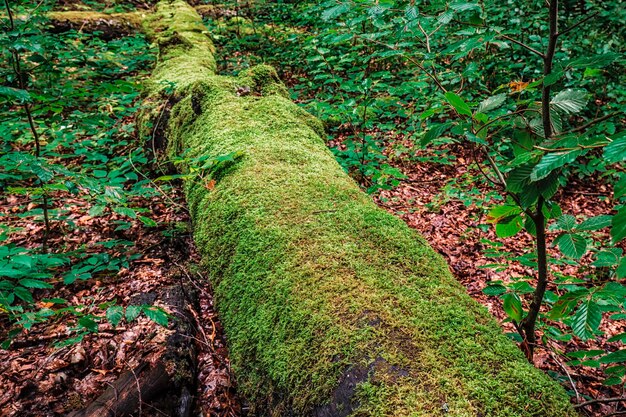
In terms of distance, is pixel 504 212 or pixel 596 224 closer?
pixel 596 224

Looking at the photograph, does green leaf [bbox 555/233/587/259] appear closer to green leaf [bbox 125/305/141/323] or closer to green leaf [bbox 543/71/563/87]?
green leaf [bbox 543/71/563/87]

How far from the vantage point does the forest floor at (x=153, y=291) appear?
2.44m

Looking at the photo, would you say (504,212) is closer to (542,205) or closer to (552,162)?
(542,205)

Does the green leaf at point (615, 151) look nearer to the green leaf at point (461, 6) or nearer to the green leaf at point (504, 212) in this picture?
the green leaf at point (504, 212)

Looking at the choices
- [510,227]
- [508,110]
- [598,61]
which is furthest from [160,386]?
[508,110]

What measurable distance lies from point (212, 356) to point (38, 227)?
2898 millimetres

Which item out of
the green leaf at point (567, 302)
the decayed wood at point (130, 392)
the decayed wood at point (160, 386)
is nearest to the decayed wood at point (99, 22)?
the decayed wood at point (160, 386)

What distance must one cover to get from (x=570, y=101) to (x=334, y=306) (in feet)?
4.25

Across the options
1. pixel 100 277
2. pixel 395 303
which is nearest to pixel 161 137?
pixel 100 277

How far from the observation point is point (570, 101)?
1425 millimetres

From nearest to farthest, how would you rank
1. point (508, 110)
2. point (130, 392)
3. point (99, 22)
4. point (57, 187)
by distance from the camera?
point (130, 392)
point (57, 187)
point (508, 110)
point (99, 22)

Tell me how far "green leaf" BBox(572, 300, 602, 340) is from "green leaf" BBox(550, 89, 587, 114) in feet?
2.42

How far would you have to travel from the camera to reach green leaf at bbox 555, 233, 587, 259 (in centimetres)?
129

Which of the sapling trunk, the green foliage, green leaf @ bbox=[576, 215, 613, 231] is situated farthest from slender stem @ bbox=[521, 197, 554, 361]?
the green foliage
